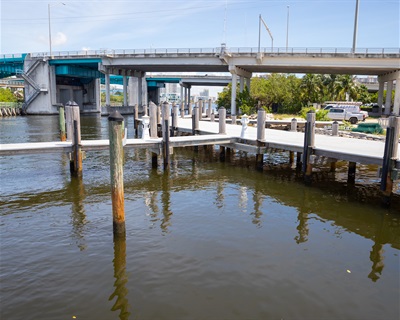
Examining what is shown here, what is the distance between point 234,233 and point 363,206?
211 inches

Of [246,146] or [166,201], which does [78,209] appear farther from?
[246,146]

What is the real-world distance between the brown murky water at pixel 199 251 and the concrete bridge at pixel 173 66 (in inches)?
1290

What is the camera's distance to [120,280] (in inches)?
302

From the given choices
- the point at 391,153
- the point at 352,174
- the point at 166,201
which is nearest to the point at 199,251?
the point at 166,201

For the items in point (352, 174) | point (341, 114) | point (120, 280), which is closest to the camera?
point (120, 280)

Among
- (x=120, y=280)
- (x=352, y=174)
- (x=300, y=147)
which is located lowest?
(x=120, y=280)

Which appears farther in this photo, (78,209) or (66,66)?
(66,66)

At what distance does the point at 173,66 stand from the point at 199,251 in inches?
2196

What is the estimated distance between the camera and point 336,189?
1512 cm

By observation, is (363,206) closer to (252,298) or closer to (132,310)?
(252,298)

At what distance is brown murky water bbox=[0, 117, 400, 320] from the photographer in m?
6.85

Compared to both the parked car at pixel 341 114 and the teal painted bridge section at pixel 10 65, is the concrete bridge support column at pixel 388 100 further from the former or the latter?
the teal painted bridge section at pixel 10 65

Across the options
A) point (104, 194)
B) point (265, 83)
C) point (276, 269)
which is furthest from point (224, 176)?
point (265, 83)

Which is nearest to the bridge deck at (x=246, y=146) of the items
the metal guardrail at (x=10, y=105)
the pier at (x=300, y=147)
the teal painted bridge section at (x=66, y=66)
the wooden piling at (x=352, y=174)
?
the pier at (x=300, y=147)
